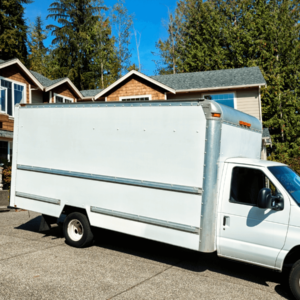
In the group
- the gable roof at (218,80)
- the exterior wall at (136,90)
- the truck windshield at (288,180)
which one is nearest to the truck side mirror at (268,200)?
the truck windshield at (288,180)

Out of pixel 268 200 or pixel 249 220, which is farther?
pixel 249 220

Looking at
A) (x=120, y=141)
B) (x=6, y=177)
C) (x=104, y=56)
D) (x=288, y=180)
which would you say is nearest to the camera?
(x=288, y=180)

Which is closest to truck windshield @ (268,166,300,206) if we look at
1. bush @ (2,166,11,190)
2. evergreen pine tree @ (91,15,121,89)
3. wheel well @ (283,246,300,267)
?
wheel well @ (283,246,300,267)

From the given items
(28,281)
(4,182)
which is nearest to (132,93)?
(4,182)

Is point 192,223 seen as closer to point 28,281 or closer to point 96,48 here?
point 28,281

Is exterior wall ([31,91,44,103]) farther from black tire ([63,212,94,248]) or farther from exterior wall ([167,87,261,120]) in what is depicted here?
black tire ([63,212,94,248])

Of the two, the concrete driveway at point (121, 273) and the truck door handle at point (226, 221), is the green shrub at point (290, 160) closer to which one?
the concrete driveway at point (121, 273)

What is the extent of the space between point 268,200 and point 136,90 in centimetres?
1620

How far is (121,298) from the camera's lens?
191 inches

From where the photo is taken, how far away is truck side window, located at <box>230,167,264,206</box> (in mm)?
5609

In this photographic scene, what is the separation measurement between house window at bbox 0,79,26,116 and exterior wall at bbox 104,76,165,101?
16.6ft

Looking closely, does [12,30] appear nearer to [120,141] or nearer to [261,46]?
[261,46]

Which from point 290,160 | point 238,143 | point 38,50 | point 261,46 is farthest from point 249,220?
point 38,50

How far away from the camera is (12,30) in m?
35.7
